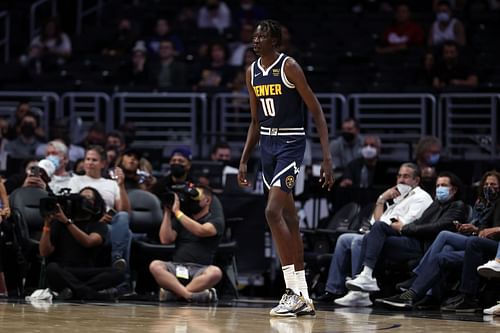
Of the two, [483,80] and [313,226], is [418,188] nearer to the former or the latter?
[313,226]

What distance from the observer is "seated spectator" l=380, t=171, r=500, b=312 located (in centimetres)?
1077

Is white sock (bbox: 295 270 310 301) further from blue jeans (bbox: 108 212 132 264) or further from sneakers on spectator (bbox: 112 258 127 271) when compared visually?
blue jeans (bbox: 108 212 132 264)

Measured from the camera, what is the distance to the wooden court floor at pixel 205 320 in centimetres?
806

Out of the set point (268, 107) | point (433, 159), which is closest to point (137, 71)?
point (433, 159)

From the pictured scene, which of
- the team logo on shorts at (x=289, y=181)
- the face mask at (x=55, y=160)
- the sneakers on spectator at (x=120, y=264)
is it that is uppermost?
the face mask at (x=55, y=160)

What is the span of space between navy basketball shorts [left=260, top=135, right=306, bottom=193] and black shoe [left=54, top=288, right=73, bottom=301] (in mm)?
2823

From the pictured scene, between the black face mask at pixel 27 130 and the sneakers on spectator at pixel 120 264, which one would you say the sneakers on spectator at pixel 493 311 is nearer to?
the sneakers on spectator at pixel 120 264

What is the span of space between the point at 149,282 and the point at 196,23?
7.72 meters

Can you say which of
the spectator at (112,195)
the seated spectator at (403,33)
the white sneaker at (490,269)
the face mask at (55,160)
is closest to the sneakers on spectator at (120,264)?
the spectator at (112,195)

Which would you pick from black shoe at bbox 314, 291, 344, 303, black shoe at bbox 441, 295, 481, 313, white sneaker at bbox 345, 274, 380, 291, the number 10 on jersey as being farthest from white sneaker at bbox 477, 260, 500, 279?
the number 10 on jersey

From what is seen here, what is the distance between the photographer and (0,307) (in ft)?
32.1

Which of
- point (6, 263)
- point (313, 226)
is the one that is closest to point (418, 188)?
point (313, 226)

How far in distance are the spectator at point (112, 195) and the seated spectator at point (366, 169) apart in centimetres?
282

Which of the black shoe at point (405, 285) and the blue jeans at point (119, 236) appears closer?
the black shoe at point (405, 285)
